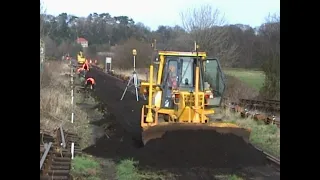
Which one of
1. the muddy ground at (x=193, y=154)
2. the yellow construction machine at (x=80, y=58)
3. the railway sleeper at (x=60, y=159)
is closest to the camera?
the railway sleeper at (x=60, y=159)

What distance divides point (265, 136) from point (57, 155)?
166 inches

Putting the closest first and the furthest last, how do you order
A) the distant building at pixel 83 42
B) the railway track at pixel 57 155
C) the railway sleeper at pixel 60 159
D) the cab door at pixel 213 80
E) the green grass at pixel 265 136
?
the railway track at pixel 57 155
the railway sleeper at pixel 60 159
the cab door at pixel 213 80
the green grass at pixel 265 136
the distant building at pixel 83 42

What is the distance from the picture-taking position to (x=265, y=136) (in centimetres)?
878

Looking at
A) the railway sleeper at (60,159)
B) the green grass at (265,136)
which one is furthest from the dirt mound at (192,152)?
the railway sleeper at (60,159)

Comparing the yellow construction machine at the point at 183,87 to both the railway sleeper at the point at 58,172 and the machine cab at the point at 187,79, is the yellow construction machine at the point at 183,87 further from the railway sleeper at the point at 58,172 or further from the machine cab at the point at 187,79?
the railway sleeper at the point at 58,172

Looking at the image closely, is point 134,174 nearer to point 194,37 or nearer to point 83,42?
point 194,37

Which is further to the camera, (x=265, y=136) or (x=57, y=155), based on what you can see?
(x=265, y=136)

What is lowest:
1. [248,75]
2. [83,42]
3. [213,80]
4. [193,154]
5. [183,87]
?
[193,154]

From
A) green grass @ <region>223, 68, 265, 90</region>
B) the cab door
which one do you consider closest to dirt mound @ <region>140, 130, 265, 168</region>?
the cab door

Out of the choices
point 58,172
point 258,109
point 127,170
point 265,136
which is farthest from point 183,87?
point 258,109

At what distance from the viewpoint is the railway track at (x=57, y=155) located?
5220 mm
